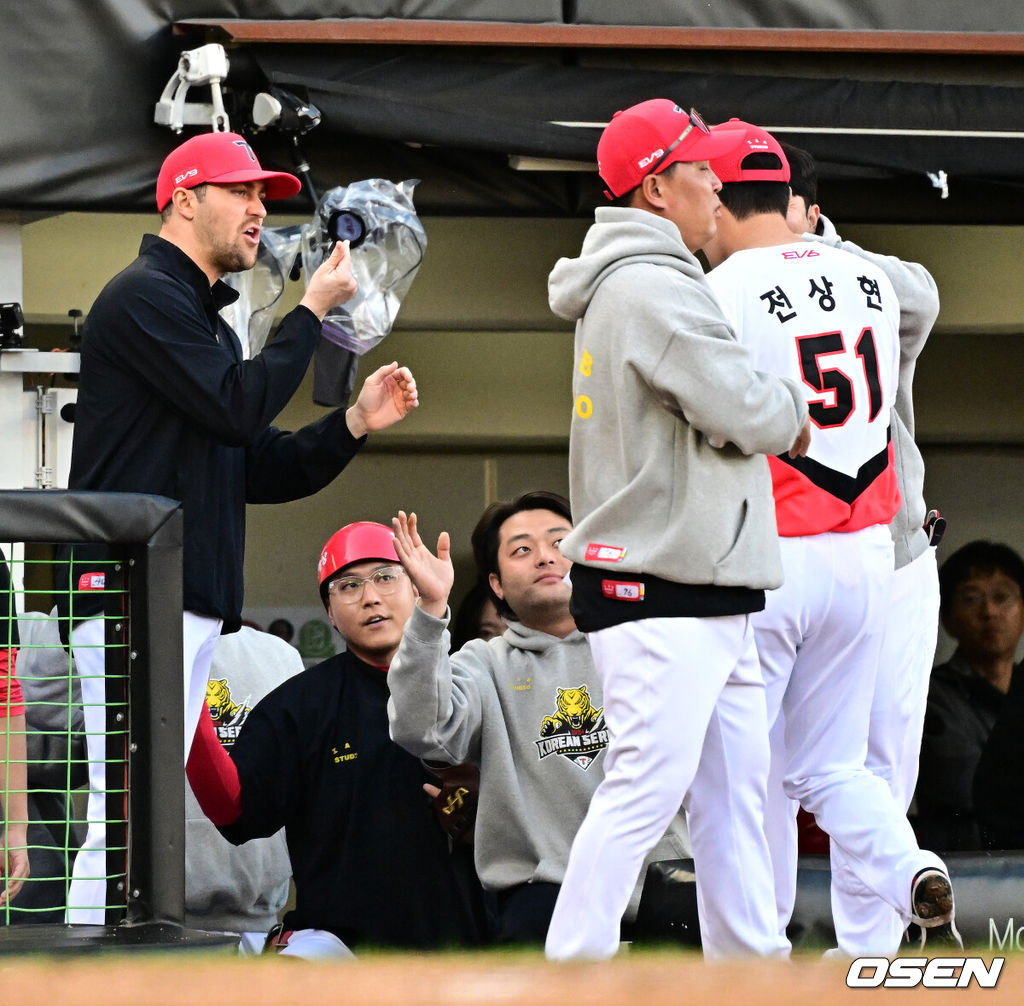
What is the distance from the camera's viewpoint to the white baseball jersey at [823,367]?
371cm

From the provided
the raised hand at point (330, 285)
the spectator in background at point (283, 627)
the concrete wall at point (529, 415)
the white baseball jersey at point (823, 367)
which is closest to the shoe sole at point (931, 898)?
→ the white baseball jersey at point (823, 367)

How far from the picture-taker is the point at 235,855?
4.85 metres

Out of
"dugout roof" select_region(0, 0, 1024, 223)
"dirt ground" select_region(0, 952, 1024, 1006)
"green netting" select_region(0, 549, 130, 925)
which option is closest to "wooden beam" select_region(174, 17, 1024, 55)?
"dugout roof" select_region(0, 0, 1024, 223)

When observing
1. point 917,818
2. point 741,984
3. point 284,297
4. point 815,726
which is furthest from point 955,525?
point 741,984

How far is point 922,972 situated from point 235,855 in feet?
9.85

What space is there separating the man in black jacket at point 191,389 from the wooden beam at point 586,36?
0.86 metres

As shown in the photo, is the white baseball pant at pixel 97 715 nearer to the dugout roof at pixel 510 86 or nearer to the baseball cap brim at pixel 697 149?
the baseball cap brim at pixel 697 149

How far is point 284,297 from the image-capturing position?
6285mm

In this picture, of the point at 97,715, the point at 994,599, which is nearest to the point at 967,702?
the point at 994,599

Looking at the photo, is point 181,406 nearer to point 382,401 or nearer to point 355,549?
point 382,401

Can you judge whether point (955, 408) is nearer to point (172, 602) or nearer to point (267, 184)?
point (267, 184)

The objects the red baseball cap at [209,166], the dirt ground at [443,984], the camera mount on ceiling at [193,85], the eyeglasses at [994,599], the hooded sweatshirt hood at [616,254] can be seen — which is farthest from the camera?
the eyeglasses at [994,599]

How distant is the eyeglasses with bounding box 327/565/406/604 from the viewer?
4852 mm

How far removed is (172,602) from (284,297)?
3.11 metres
